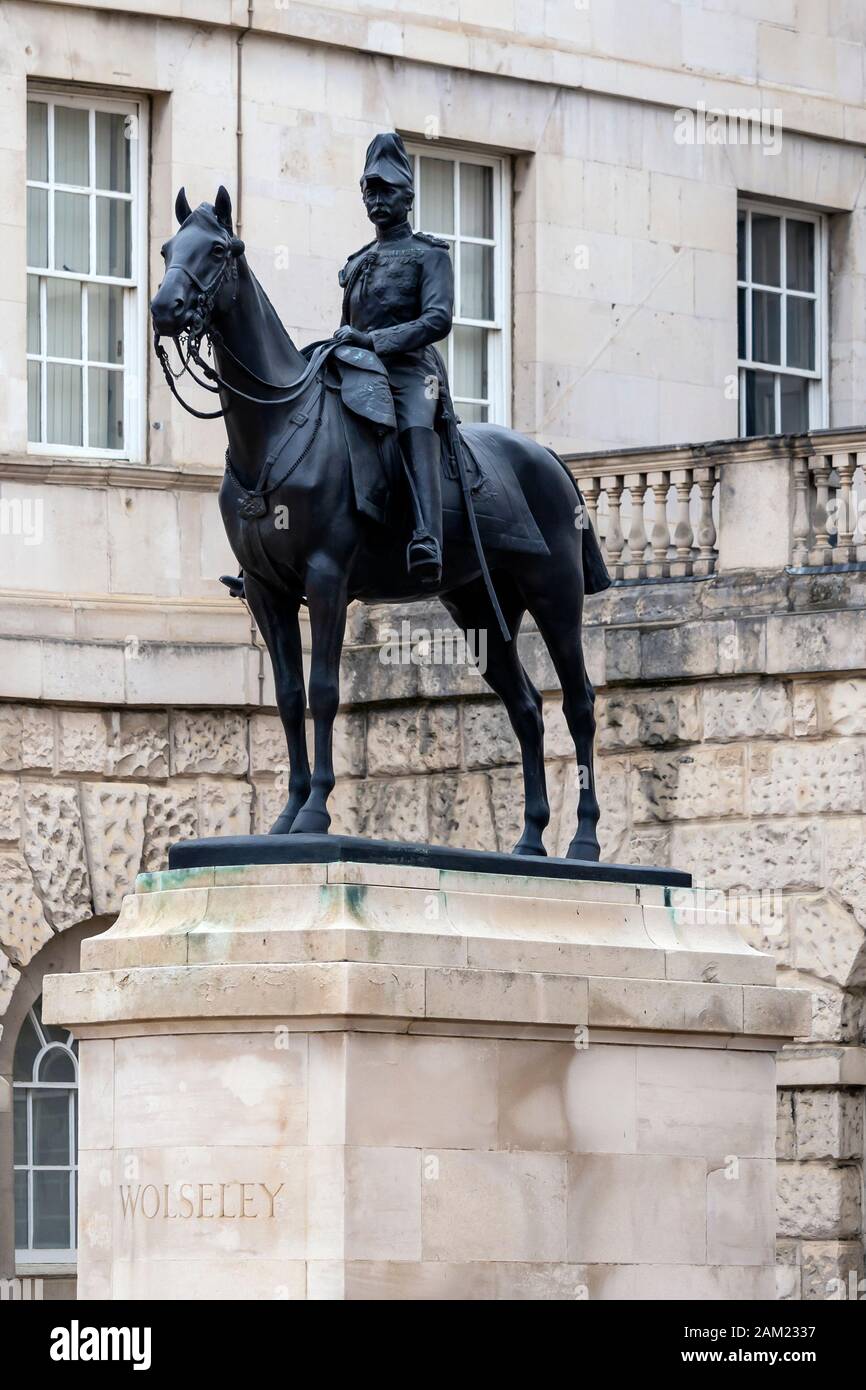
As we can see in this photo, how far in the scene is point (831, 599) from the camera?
20.4 metres

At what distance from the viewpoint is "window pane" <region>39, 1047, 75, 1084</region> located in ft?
71.3

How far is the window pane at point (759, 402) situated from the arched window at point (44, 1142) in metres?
6.91

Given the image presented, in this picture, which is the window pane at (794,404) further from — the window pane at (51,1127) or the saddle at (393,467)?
the saddle at (393,467)

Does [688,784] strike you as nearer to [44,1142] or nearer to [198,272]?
[44,1142]

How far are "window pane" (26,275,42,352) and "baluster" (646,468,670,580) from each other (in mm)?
3864

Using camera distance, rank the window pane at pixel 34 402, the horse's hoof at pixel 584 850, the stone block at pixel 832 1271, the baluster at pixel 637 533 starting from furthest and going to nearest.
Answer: the window pane at pixel 34 402 → the baluster at pixel 637 533 → the stone block at pixel 832 1271 → the horse's hoof at pixel 584 850

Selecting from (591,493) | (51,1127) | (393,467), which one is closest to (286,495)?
(393,467)

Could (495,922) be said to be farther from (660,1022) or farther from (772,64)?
(772,64)

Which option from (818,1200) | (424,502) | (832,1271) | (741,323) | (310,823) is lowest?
(832,1271)

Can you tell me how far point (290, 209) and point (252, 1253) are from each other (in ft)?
34.6

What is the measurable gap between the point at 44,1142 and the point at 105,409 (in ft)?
14.6

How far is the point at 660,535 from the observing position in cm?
2134

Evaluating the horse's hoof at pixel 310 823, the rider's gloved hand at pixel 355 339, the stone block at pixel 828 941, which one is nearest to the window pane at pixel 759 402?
the stone block at pixel 828 941

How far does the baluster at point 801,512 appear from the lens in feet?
67.8
